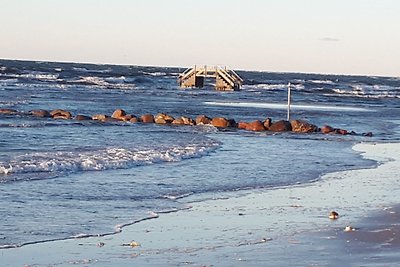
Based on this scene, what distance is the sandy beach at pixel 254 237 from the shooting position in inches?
330

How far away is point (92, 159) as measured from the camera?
17.3m

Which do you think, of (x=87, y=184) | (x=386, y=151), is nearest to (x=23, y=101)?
(x=386, y=151)

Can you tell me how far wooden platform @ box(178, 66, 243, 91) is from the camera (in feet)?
254

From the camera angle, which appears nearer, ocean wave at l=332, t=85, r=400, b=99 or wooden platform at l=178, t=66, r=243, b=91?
wooden platform at l=178, t=66, r=243, b=91

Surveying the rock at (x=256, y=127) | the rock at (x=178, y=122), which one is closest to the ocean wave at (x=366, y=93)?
the rock at (x=178, y=122)

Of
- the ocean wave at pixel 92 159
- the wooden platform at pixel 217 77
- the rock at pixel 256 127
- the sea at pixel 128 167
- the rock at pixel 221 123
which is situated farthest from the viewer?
the wooden platform at pixel 217 77

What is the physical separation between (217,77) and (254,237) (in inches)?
2764

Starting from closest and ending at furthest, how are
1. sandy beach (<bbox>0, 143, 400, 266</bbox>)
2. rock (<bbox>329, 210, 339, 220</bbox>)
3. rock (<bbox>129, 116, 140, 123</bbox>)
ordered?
sandy beach (<bbox>0, 143, 400, 266</bbox>)
rock (<bbox>329, 210, 339, 220</bbox>)
rock (<bbox>129, 116, 140, 123</bbox>)

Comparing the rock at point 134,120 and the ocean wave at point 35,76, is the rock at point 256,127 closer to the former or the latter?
the rock at point 134,120

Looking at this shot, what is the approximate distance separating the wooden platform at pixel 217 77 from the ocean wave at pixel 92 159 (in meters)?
56.9

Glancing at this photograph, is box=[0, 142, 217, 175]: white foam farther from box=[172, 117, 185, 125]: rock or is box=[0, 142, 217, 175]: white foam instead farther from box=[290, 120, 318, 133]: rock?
box=[172, 117, 185, 125]: rock

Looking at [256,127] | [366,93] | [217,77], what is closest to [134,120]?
[256,127]

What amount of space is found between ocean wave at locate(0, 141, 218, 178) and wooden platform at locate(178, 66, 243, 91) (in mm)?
56890

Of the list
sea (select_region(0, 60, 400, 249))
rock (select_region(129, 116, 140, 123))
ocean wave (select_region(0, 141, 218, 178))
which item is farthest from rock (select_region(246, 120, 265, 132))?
ocean wave (select_region(0, 141, 218, 178))
